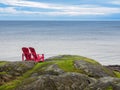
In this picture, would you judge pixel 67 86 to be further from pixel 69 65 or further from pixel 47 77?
pixel 69 65

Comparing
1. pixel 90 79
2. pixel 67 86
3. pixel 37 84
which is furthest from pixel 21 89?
pixel 90 79

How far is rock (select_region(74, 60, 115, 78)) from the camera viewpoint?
22.6 m

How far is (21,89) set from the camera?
19.7m

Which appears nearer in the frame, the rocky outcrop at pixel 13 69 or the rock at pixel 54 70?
the rock at pixel 54 70

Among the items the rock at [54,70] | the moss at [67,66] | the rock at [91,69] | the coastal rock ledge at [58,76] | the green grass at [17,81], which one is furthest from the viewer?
the moss at [67,66]

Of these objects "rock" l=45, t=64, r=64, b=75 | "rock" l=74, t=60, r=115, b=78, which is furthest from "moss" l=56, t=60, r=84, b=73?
"rock" l=45, t=64, r=64, b=75

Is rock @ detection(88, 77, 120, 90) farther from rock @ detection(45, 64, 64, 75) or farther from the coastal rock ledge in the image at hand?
rock @ detection(45, 64, 64, 75)

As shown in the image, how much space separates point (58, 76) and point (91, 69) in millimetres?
3403

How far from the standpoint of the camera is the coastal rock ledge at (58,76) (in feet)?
64.2

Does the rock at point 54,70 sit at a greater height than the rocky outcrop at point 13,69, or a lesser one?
greater

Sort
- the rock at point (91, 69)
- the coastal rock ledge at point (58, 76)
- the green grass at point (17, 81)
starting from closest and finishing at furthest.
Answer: the coastal rock ledge at point (58, 76) → the green grass at point (17, 81) → the rock at point (91, 69)

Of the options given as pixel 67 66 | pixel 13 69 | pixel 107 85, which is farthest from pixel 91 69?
pixel 13 69

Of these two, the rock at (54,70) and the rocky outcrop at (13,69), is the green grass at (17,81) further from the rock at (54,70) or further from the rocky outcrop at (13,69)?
the rock at (54,70)

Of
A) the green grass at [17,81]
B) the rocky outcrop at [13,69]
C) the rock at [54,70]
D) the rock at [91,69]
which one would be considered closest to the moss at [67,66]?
the rock at [91,69]
